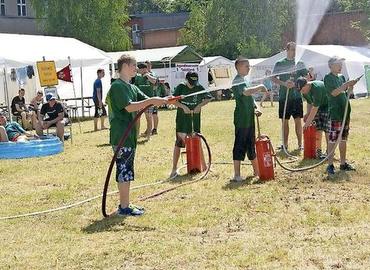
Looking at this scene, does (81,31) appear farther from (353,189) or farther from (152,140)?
(353,189)

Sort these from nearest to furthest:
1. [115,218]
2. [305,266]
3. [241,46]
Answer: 1. [305,266]
2. [115,218]
3. [241,46]

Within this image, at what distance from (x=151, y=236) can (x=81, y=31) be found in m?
37.1

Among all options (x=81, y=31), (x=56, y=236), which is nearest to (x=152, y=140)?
(x=56, y=236)

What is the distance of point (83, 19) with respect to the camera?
41.2 m

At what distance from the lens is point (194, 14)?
54.5 meters

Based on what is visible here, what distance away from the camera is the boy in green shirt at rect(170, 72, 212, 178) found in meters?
8.91

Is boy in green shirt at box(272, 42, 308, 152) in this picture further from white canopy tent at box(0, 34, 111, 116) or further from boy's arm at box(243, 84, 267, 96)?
white canopy tent at box(0, 34, 111, 116)

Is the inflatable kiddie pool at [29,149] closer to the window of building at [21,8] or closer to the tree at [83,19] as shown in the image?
the tree at [83,19]

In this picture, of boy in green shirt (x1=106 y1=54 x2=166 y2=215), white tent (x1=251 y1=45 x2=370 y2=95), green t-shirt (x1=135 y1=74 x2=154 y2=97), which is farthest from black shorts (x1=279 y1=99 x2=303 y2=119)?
white tent (x1=251 y1=45 x2=370 y2=95)

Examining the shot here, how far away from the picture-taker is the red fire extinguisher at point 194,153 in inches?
357

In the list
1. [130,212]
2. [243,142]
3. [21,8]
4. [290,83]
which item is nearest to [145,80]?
[290,83]

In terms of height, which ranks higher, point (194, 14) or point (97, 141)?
point (194, 14)

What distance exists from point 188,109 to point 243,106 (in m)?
0.95

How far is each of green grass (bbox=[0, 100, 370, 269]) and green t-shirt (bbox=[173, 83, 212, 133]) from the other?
809 mm
